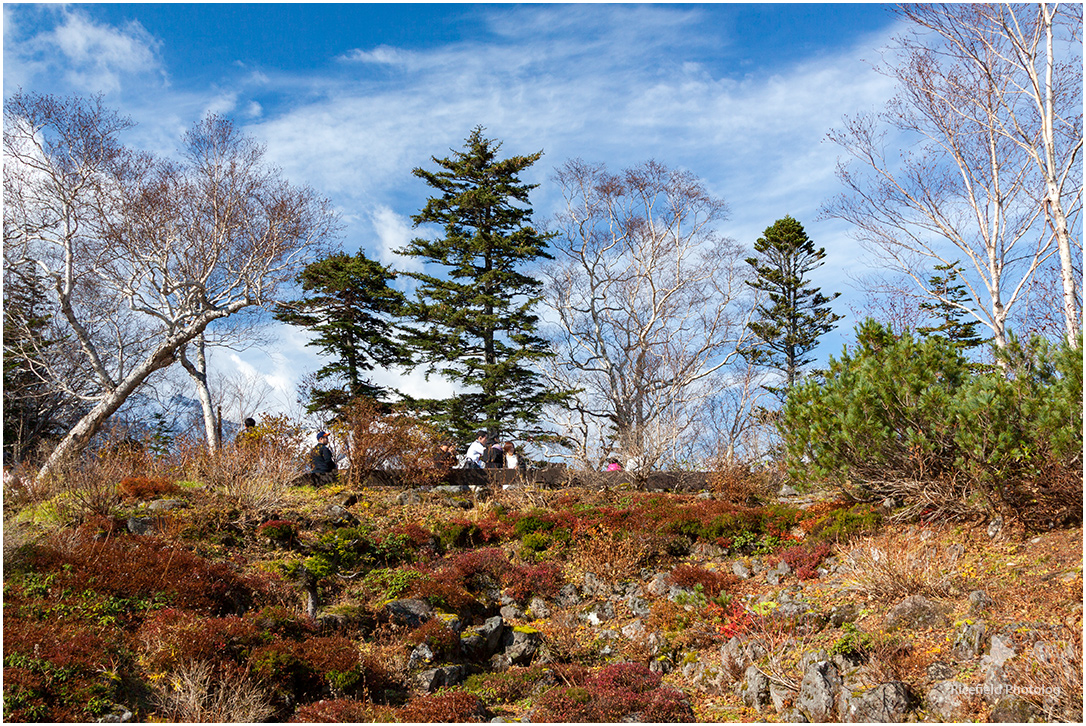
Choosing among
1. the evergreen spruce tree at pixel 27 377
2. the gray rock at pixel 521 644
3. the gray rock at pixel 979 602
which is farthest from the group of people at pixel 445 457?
the gray rock at pixel 979 602

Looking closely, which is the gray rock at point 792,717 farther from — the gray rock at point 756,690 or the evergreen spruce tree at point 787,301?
the evergreen spruce tree at point 787,301

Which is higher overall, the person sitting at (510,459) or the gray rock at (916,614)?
the person sitting at (510,459)

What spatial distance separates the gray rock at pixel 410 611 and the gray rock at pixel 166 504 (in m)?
4.00

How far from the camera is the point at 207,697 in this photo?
5.54 meters

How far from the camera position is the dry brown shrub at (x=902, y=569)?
264 inches

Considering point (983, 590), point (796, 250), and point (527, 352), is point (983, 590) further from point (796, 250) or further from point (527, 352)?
point (796, 250)

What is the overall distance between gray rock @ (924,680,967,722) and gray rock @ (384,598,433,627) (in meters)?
5.21

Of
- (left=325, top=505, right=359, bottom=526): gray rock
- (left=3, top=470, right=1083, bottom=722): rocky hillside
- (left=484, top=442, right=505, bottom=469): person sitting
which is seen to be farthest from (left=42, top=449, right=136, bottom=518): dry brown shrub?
(left=484, top=442, right=505, bottom=469): person sitting

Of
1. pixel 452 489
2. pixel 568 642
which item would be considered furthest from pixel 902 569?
pixel 452 489

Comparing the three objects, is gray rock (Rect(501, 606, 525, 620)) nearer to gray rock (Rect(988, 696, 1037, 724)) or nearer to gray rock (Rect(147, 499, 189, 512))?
gray rock (Rect(147, 499, 189, 512))

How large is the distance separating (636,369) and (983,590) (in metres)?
17.8

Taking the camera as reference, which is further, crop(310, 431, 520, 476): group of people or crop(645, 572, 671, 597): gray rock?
crop(310, 431, 520, 476): group of people

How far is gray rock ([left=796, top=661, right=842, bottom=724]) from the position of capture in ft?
17.9

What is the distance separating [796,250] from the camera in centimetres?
2688
